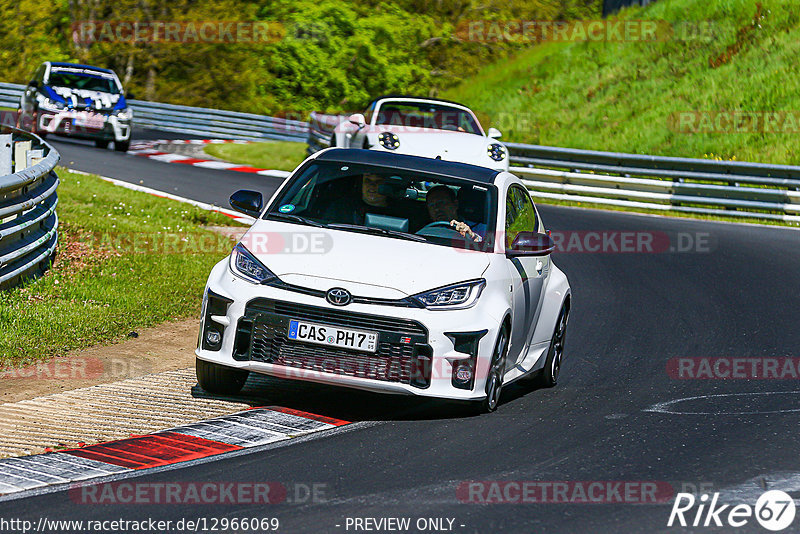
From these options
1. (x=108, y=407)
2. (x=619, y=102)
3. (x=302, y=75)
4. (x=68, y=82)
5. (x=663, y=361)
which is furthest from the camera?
(x=302, y=75)

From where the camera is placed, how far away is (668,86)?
29.9m

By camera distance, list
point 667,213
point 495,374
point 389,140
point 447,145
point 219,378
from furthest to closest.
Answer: point 667,213, point 389,140, point 447,145, point 219,378, point 495,374

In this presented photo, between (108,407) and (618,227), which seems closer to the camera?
(108,407)

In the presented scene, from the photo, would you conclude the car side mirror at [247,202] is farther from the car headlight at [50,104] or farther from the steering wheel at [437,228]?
the car headlight at [50,104]

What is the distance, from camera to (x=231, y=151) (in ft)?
101

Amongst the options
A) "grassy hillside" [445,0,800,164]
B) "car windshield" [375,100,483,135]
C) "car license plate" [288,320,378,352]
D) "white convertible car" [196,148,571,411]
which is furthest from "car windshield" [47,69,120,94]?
"car license plate" [288,320,378,352]

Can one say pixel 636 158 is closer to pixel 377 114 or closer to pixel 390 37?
pixel 377 114

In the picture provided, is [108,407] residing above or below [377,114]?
below

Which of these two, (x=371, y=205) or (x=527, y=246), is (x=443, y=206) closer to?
(x=371, y=205)

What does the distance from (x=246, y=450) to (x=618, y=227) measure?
1293 cm

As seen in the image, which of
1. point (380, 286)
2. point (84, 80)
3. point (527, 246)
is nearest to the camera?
point (380, 286)

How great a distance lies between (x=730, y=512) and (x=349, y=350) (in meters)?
2.45

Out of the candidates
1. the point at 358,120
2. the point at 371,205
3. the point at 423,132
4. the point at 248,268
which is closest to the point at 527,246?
the point at 371,205

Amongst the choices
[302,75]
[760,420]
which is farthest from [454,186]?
[302,75]
